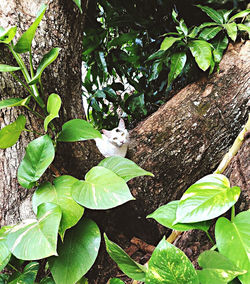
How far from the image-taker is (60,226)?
0.92 m

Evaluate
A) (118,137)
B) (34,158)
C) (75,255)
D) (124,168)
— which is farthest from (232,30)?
(75,255)

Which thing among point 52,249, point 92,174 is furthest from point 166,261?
point 92,174

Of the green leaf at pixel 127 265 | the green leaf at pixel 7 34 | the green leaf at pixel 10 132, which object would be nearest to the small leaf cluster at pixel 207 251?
the green leaf at pixel 127 265

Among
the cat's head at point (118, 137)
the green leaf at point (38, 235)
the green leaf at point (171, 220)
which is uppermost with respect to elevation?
the green leaf at point (38, 235)

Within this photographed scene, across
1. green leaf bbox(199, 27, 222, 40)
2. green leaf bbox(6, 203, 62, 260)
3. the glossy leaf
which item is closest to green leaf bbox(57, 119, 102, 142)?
green leaf bbox(6, 203, 62, 260)

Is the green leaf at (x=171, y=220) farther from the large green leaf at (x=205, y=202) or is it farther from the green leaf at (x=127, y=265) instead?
the green leaf at (x=127, y=265)

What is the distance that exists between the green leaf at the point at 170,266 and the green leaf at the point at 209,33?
49.0 inches

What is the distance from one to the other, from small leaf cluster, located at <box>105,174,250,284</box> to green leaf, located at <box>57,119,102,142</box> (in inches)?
15.6

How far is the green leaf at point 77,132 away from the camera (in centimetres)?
108

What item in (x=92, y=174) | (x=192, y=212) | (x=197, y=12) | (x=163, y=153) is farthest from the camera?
(x=197, y=12)

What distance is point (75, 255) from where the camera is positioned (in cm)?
102

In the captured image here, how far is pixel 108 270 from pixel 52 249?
0.66 metres

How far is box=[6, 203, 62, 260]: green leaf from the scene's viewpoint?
2.64 feet

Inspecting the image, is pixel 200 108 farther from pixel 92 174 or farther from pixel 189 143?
pixel 92 174
